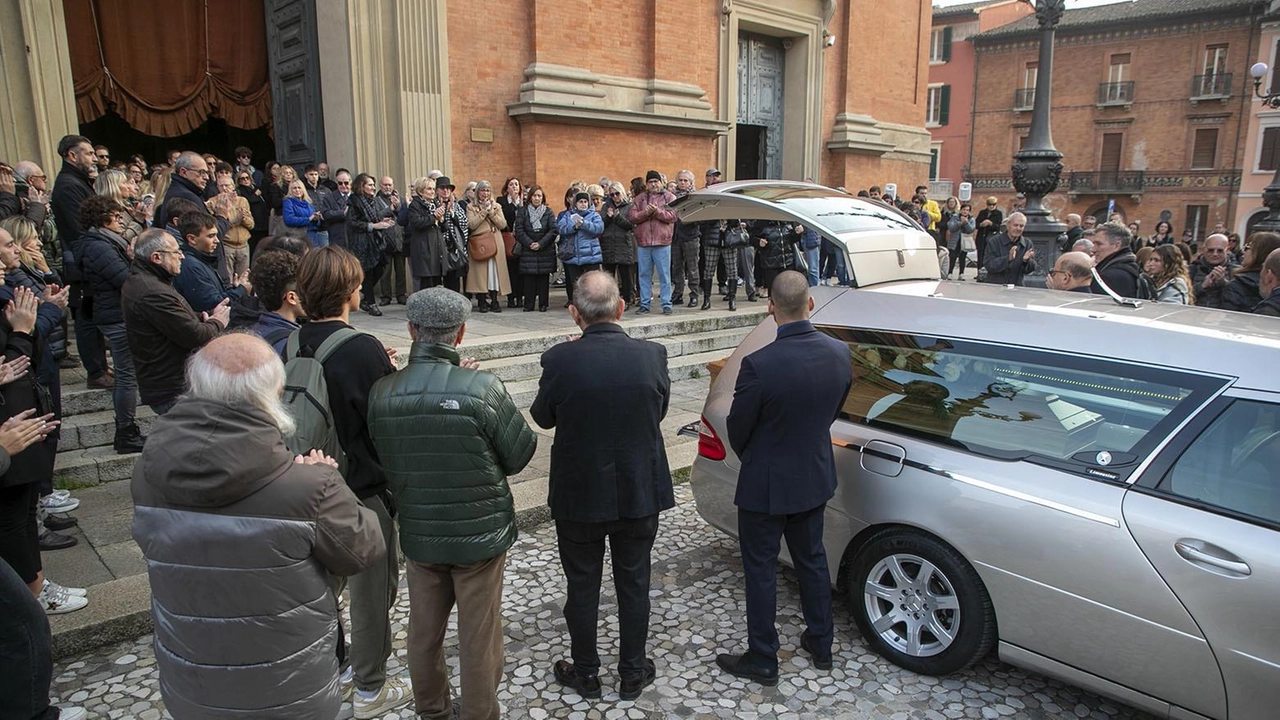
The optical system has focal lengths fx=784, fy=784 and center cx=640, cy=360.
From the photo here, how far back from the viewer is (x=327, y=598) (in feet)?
7.72

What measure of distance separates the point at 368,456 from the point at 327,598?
97 cm

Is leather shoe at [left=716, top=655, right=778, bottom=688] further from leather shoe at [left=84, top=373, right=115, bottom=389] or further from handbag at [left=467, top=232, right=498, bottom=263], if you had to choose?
handbag at [left=467, top=232, right=498, bottom=263]

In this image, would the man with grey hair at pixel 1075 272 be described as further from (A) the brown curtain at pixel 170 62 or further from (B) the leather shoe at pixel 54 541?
(A) the brown curtain at pixel 170 62

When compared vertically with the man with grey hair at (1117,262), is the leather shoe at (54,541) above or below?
below

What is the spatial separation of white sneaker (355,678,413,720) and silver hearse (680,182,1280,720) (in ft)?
6.02

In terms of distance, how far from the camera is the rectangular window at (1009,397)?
3.09 metres

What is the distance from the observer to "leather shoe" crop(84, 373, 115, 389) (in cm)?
638

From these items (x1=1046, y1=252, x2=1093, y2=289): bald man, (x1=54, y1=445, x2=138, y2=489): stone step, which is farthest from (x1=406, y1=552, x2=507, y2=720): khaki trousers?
(x1=1046, y1=252, x2=1093, y2=289): bald man

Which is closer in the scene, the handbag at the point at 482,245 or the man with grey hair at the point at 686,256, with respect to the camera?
the handbag at the point at 482,245

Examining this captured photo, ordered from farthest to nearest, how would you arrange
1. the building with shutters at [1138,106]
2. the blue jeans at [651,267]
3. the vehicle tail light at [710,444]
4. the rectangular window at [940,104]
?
the rectangular window at [940,104], the building with shutters at [1138,106], the blue jeans at [651,267], the vehicle tail light at [710,444]

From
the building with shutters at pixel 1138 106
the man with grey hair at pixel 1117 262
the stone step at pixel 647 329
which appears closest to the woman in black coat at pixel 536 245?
the stone step at pixel 647 329

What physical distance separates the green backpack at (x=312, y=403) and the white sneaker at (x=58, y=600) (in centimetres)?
182

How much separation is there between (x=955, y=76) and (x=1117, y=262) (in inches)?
1826

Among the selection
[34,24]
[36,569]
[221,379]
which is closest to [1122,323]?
[221,379]
